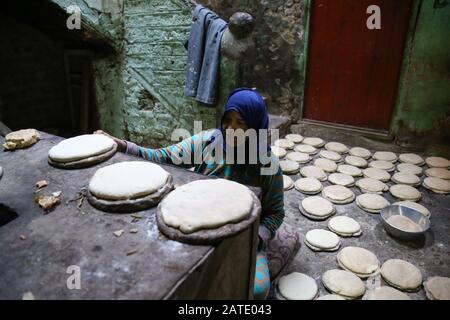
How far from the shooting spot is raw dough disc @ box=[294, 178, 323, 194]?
319 centimetres

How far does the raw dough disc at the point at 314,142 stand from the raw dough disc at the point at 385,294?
2.36 metres

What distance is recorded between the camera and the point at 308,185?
10.7ft

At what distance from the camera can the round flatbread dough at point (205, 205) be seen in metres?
1.13

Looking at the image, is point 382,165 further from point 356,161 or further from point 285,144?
point 285,144

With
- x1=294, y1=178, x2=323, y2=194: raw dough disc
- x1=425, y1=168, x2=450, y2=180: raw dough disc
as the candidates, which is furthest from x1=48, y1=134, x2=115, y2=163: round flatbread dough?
x1=425, y1=168, x2=450, y2=180: raw dough disc

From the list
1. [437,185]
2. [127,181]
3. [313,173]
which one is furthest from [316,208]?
[127,181]

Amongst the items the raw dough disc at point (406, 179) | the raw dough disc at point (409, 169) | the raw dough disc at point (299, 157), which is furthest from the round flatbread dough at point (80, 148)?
the raw dough disc at point (409, 169)

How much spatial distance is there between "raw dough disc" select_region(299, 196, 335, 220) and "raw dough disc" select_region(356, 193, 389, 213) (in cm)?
32

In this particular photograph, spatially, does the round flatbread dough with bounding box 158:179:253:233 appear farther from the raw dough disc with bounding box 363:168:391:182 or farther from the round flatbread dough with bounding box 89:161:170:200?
the raw dough disc with bounding box 363:168:391:182

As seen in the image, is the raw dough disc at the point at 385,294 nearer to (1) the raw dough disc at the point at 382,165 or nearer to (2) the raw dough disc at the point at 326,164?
(2) the raw dough disc at the point at 326,164

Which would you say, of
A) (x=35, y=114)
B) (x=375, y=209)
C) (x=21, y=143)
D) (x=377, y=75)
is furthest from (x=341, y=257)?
(x=35, y=114)

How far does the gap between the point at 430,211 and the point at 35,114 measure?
23.5 ft

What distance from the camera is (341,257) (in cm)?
229

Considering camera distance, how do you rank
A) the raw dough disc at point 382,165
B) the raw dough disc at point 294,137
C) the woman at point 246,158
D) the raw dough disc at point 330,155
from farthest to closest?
the raw dough disc at point 294,137 < the raw dough disc at point 330,155 < the raw dough disc at point 382,165 < the woman at point 246,158
